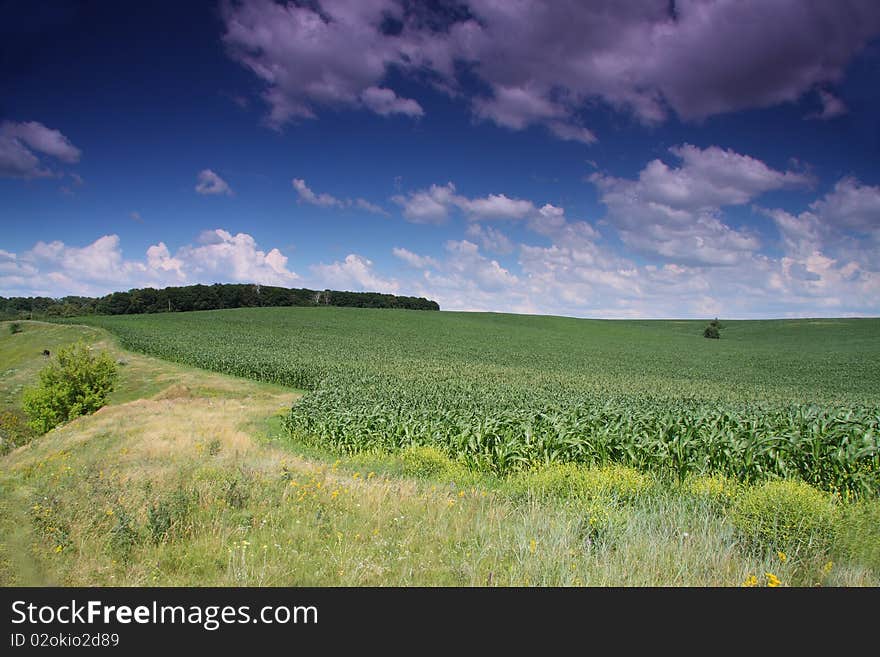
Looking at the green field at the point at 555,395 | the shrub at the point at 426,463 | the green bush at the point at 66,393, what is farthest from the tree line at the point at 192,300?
the shrub at the point at 426,463

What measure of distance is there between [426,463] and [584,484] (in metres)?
4.31

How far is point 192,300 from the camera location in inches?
4341

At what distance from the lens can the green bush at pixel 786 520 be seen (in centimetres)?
654

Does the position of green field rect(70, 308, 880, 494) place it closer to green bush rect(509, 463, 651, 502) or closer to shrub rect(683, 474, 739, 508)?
shrub rect(683, 474, 739, 508)

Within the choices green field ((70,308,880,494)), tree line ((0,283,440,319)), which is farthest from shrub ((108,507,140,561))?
tree line ((0,283,440,319))

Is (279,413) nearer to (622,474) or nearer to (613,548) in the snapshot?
(622,474)

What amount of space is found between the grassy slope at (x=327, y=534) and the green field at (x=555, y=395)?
2771 millimetres

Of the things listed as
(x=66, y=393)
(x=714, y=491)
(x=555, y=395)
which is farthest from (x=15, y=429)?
(x=714, y=491)

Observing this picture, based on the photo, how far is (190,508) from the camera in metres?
6.84

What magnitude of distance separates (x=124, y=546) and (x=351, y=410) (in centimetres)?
1067

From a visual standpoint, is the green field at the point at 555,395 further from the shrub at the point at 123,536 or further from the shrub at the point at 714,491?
the shrub at the point at 123,536

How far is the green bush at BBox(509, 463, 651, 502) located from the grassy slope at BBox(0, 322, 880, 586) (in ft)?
1.12

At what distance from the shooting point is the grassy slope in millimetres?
5195

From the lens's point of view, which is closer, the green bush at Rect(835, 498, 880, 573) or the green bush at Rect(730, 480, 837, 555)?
the green bush at Rect(835, 498, 880, 573)
